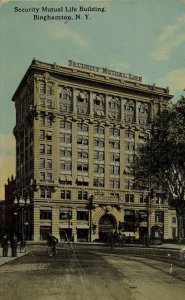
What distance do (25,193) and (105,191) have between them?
40.6ft

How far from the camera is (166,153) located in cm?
3703

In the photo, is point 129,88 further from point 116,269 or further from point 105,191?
point 116,269

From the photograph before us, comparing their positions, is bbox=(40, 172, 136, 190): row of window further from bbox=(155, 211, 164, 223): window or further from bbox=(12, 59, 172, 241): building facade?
bbox=(155, 211, 164, 223): window

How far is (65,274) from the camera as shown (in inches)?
695

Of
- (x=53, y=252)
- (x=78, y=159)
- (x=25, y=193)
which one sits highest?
(x=78, y=159)

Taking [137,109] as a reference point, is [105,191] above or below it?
below

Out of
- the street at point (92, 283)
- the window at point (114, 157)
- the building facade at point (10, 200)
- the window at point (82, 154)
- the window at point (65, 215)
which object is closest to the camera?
the street at point (92, 283)

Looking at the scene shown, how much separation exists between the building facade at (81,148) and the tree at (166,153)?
1099 inches

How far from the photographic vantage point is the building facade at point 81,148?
70.9 m

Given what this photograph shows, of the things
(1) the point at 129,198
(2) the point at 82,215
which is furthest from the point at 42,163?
(1) the point at 129,198

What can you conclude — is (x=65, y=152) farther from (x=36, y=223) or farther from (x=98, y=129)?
(x=36, y=223)

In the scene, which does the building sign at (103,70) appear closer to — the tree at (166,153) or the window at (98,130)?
the window at (98,130)

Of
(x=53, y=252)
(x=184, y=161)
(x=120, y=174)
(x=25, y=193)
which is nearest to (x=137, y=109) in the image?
(x=120, y=174)

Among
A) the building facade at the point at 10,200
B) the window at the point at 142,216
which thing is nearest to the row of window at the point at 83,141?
the window at the point at 142,216
